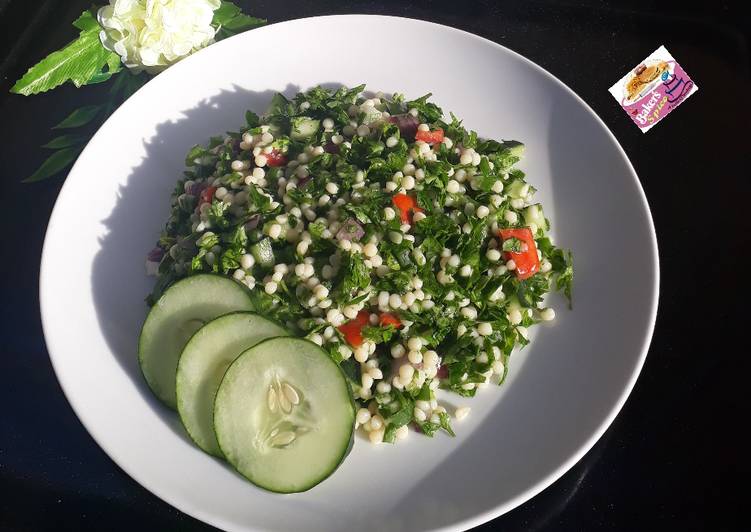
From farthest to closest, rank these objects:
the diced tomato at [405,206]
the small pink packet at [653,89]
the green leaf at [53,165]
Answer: the small pink packet at [653,89] < the green leaf at [53,165] < the diced tomato at [405,206]

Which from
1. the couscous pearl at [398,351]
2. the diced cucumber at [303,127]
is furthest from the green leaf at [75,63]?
the couscous pearl at [398,351]

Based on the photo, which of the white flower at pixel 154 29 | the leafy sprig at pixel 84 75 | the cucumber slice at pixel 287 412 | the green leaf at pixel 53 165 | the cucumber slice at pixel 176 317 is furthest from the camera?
the green leaf at pixel 53 165

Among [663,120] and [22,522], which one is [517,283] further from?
[22,522]

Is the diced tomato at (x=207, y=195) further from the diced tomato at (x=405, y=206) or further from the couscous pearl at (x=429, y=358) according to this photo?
the couscous pearl at (x=429, y=358)

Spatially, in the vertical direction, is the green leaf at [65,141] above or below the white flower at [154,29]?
below

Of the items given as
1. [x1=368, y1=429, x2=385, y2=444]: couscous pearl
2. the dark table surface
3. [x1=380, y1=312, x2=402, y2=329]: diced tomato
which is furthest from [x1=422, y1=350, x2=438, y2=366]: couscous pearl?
the dark table surface

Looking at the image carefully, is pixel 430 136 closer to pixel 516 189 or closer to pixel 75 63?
pixel 516 189

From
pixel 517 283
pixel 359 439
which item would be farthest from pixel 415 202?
pixel 359 439
